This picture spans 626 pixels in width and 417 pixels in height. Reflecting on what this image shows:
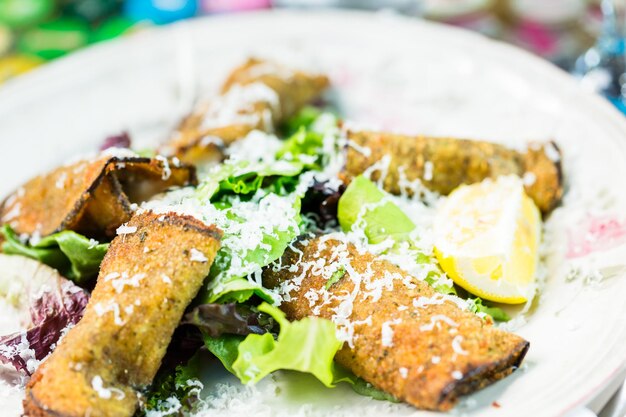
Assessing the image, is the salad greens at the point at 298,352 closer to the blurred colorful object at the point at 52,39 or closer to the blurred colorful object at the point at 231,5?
the blurred colorful object at the point at 231,5

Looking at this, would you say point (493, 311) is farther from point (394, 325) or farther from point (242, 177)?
point (242, 177)

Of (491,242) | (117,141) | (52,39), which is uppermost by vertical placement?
(491,242)

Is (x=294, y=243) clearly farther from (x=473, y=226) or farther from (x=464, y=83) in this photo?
(x=464, y=83)

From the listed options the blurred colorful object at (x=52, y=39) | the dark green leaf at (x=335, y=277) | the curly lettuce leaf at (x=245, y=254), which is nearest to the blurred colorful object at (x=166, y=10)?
the blurred colorful object at (x=52, y=39)

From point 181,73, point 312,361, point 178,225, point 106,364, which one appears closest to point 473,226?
point 312,361

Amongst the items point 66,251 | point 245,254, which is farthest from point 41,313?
point 245,254
